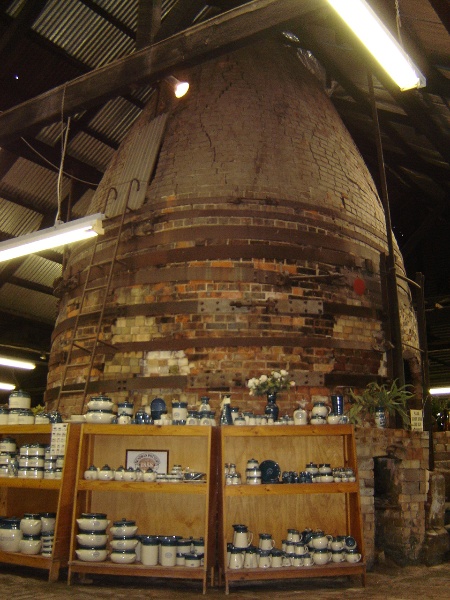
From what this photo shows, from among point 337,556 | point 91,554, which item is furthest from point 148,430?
point 337,556

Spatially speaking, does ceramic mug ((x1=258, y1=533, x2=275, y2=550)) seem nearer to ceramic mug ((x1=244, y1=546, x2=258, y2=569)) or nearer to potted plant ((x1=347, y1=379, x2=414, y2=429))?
ceramic mug ((x1=244, y1=546, x2=258, y2=569))

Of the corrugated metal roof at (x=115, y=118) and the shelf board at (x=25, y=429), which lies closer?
the shelf board at (x=25, y=429)

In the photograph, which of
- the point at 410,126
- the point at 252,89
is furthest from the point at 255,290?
the point at 410,126

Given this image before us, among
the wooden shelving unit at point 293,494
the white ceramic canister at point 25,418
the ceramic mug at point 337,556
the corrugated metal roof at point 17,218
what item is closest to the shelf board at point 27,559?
the white ceramic canister at point 25,418

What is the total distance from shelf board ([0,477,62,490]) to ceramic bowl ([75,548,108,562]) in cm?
57

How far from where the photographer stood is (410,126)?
9.33 m

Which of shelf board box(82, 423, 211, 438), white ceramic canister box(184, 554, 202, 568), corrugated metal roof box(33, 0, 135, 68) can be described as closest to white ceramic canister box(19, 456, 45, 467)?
shelf board box(82, 423, 211, 438)

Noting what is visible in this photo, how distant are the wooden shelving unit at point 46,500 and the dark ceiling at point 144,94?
153 inches

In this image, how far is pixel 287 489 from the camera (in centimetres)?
473

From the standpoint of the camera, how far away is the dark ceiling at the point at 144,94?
20.2ft

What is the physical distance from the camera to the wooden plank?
5820 millimetres

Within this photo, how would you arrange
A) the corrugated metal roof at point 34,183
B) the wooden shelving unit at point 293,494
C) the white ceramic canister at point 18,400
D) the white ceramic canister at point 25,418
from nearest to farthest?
1. the wooden shelving unit at point 293,494
2. the white ceramic canister at point 25,418
3. the white ceramic canister at point 18,400
4. the corrugated metal roof at point 34,183

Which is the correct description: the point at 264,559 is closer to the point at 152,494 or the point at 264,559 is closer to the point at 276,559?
the point at 276,559

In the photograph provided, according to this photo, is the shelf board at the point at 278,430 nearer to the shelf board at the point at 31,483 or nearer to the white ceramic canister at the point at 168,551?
the white ceramic canister at the point at 168,551
